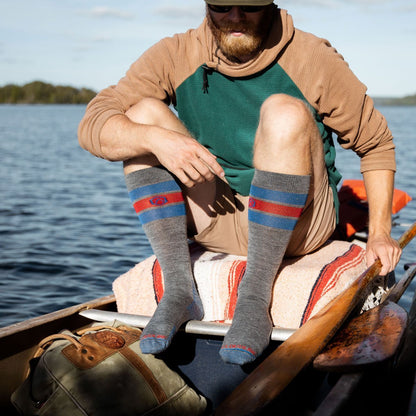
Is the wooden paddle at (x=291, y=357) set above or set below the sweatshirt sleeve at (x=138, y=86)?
below

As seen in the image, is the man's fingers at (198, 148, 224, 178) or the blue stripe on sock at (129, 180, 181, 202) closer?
the man's fingers at (198, 148, 224, 178)

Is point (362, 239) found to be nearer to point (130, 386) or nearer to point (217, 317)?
point (217, 317)

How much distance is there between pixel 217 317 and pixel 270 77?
3.51 feet

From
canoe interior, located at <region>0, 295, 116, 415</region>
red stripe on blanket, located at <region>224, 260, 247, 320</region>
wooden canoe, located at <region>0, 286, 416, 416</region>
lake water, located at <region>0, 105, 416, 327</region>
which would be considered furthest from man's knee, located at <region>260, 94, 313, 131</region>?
lake water, located at <region>0, 105, 416, 327</region>

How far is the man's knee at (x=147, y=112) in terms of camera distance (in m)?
2.46

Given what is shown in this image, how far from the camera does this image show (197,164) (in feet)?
7.36

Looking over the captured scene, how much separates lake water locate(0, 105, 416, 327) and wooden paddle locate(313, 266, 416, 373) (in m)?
3.15

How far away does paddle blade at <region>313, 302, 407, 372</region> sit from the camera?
1.95m

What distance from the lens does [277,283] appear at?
8.11ft

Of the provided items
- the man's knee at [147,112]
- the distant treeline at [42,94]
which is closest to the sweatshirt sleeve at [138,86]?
the man's knee at [147,112]

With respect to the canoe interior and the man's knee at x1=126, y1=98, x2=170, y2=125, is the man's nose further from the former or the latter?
the canoe interior

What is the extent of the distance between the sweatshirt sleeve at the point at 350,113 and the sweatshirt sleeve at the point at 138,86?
2.29 ft

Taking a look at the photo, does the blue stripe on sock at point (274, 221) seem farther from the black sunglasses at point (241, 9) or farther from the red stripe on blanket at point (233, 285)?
the black sunglasses at point (241, 9)

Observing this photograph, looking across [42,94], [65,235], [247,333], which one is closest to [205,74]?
[247,333]
